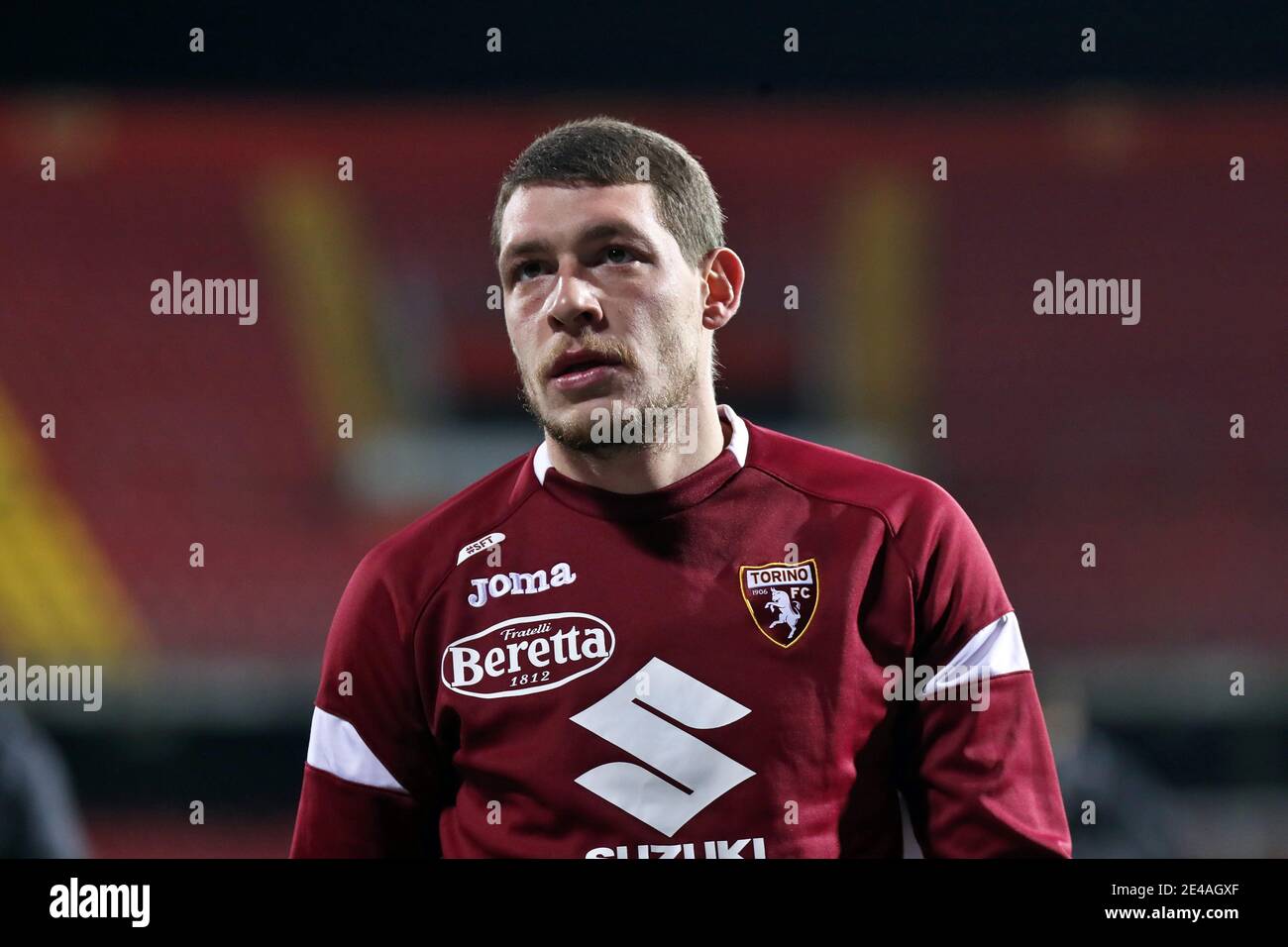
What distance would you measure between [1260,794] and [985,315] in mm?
3644

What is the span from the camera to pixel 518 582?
184cm

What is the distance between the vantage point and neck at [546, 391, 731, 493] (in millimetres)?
1846

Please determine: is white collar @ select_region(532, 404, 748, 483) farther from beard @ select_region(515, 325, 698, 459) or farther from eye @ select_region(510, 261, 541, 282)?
eye @ select_region(510, 261, 541, 282)

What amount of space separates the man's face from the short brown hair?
0.02 m

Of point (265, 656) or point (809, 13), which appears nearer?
point (809, 13)

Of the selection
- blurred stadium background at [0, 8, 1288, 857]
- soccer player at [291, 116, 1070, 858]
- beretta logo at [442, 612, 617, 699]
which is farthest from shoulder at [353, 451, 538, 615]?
blurred stadium background at [0, 8, 1288, 857]

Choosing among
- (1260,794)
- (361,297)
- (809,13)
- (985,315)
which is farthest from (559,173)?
(985,315)

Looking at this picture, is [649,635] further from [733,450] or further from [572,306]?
[572,306]

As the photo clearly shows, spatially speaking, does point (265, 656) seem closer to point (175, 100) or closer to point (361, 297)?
point (361, 297)

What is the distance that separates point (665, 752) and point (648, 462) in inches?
16.4

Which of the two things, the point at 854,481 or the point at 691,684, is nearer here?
the point at 691,684

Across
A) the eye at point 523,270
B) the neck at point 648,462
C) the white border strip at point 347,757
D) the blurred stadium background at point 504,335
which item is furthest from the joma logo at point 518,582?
the blurred stadium background at point 504,335

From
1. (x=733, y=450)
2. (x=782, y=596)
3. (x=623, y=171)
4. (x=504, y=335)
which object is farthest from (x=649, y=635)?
(x=504, y=335)

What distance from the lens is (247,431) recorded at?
8.59m
